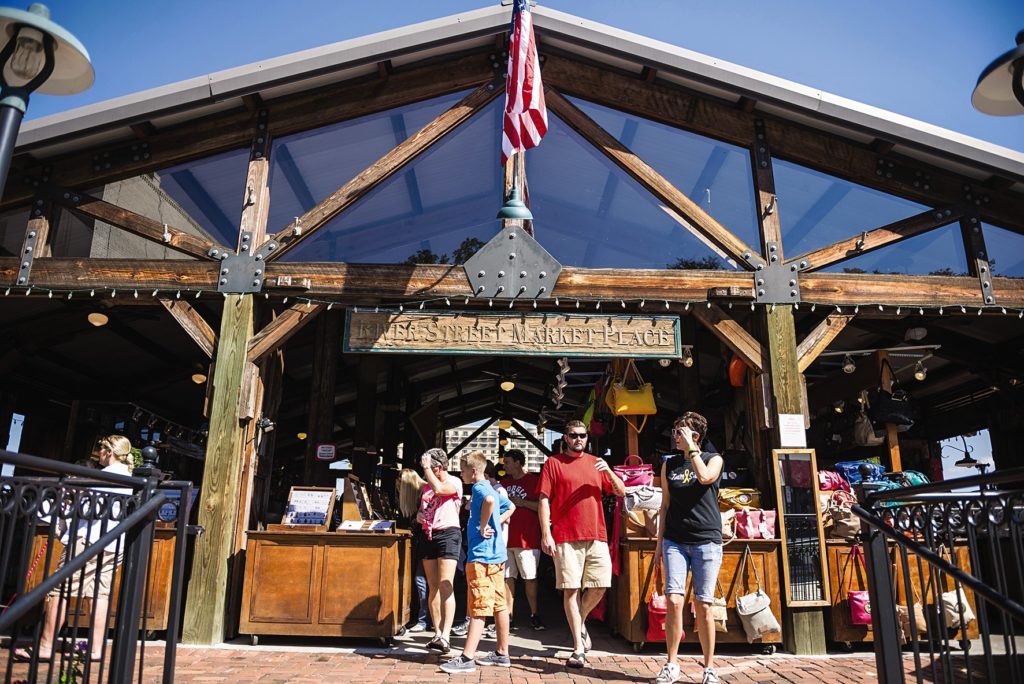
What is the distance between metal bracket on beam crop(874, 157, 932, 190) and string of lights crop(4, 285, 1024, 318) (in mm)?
1342

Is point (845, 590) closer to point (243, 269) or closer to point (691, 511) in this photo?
point (691, 511)

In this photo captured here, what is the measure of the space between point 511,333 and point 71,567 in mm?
4641

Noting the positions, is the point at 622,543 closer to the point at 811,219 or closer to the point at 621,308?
the point at 621,308

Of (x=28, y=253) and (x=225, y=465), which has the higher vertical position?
(x=28, y=253)

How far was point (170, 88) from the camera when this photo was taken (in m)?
6.90

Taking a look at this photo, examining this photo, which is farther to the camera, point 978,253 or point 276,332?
point 978,253

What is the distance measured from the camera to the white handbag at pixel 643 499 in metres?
6.60

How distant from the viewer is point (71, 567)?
9.02 feet

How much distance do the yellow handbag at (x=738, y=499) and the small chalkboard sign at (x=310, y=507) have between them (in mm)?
3742

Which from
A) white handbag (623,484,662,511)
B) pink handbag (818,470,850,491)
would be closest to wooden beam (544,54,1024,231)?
pink handbag (818,470,850,491)

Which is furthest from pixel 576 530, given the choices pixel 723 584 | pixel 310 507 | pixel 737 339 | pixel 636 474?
pixel 310 507

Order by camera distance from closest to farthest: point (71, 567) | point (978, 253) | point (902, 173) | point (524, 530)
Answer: point (71, 567) → point (524, 530) → point (978, 253) → point (902, 173)

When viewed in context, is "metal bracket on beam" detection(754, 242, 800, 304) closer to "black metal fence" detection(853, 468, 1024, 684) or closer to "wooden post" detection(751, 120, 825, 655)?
"wooden post" detection(751, 120, 825, 655)

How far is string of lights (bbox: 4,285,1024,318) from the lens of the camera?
276 inches
